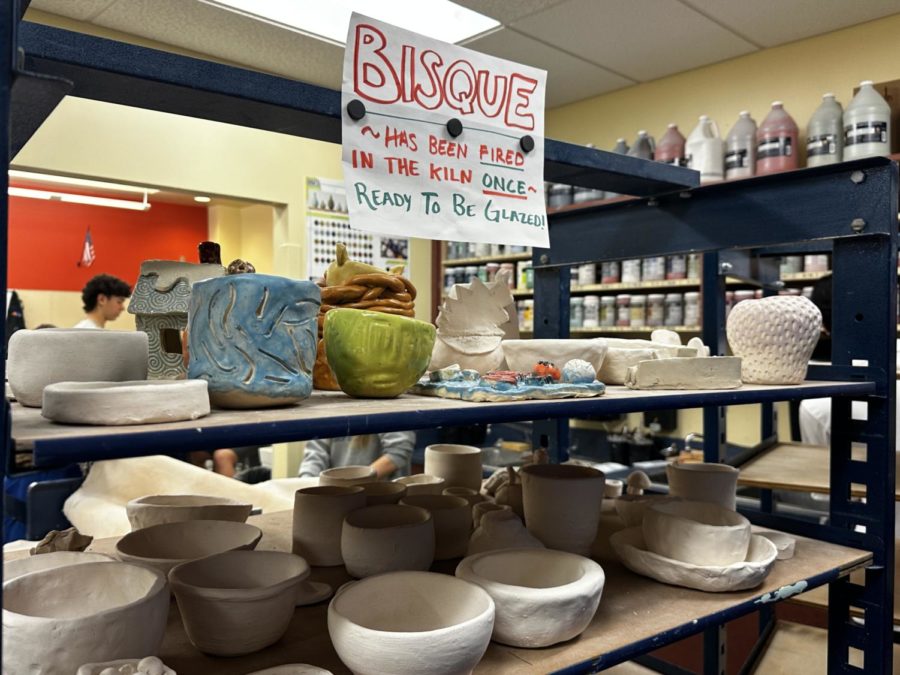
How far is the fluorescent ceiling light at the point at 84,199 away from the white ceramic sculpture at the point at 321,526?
4.29 metres

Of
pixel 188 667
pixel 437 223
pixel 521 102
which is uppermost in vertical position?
pixel 521 102

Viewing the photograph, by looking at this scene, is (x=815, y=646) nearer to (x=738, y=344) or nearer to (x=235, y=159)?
(x=738, y=344)

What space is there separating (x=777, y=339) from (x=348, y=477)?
2.76 feet

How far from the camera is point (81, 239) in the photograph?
5.60 meters

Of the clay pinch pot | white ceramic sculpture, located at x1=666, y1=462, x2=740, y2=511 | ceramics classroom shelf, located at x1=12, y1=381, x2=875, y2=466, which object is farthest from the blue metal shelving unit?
the clay pinch pot

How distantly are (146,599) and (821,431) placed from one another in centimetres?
251

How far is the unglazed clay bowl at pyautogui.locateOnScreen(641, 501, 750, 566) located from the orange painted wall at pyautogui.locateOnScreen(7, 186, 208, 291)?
4.56 m

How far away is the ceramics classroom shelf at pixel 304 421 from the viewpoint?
546 millimetres

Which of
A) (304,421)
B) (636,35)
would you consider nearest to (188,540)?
(304,421)

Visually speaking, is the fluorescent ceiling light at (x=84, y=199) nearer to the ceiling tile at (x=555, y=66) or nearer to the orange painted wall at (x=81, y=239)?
the orange painted wall at (x=81, y=239)

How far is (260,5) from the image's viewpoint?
311cm

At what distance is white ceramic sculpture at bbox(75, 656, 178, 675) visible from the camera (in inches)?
25.7

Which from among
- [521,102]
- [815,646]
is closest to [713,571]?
[521,102]

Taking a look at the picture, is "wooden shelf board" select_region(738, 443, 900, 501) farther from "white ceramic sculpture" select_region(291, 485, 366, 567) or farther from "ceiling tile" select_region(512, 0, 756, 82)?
"ceiling tile" select_region(512, 0, 756, 82)
